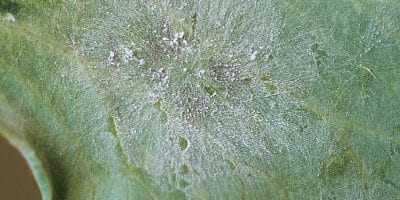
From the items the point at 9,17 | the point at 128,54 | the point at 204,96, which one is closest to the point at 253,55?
the point at 204,96

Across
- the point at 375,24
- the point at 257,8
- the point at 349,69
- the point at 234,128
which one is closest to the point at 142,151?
the point at 234,128

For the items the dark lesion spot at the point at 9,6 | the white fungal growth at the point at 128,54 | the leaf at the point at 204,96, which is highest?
the dark lesion spot at the point at 9,6

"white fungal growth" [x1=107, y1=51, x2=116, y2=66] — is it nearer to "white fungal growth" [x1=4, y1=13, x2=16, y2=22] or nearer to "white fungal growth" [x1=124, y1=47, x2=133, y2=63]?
"white fungal growth" [x1=124, y1=47, x2=133, y2=63]

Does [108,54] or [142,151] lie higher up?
[108,54]

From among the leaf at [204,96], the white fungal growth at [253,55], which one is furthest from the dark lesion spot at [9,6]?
the white fungal growth at [253,55]

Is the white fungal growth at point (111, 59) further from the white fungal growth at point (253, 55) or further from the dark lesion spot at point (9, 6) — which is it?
the white fungal growth at point (253, 55)

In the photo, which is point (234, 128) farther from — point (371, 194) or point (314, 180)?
point (371, 194)

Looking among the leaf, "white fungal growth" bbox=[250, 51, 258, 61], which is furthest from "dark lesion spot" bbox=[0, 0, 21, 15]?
"white fungal growth" bbox=[250, 51, 258, 61]

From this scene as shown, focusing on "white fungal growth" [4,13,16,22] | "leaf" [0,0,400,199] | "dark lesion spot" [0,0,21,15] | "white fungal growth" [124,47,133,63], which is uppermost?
"dark lesion spot" [0,0,21,15]
